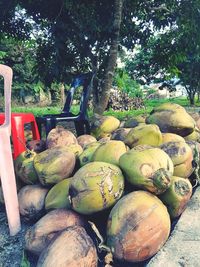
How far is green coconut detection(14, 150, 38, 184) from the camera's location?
7.47 ft

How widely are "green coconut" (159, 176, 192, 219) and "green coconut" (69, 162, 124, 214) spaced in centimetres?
24

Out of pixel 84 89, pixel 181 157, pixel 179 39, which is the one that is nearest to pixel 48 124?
pixel 84 89

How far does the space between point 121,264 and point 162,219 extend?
285mm

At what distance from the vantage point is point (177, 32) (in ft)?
26.8

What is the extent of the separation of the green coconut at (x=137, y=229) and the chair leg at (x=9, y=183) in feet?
2.15

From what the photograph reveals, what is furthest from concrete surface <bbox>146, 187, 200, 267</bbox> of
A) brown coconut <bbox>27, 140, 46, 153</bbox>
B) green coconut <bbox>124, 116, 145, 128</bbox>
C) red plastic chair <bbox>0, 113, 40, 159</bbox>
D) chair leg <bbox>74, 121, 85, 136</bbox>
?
chair leg <bbox>74, 121, 85, 136</bbox>

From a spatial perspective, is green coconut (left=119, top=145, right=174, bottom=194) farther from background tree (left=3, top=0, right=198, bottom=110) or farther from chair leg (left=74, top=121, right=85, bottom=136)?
background tree (left=3, top=0, right=198, bottom=110)

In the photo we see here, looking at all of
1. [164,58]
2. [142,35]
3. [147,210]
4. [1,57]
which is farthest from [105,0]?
[1,57]

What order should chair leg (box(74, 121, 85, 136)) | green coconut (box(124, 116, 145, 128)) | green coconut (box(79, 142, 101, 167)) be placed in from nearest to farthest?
green coconut (box(79, 142, 101, 167)) < green coconut (box(124, 116, 145, 128)) < chair leg (box(74, 121, 85, 136))

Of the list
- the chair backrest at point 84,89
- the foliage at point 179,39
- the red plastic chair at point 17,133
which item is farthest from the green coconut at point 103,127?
the foliage at point 179,39

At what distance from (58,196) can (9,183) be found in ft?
0.98

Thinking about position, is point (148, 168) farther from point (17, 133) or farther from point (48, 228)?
point (17, 133)

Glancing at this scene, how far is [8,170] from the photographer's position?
6.69 ft

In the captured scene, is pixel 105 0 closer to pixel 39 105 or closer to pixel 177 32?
pixel 177 32
